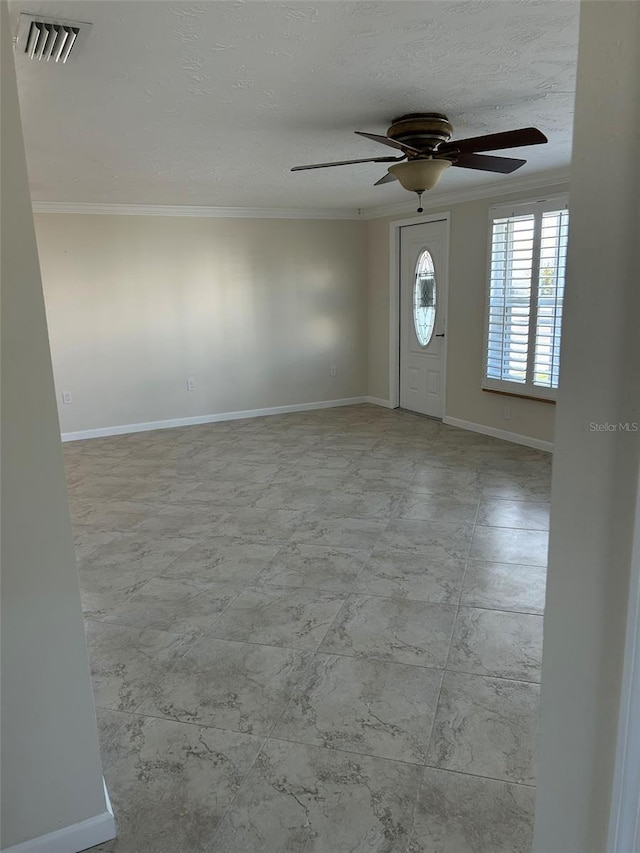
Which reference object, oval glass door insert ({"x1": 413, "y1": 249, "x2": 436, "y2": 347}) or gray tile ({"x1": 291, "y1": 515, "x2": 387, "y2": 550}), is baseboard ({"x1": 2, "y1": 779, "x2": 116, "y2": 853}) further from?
oval glass door insert ({"x1": 413, "y1": 249, "x2": 436, "y2": 347})

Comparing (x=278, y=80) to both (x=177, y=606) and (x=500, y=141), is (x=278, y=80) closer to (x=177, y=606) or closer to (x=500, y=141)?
(x=500, y=141)

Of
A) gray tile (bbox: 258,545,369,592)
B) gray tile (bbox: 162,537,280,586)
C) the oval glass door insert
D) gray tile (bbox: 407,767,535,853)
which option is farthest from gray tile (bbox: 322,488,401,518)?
the oval glass door insert

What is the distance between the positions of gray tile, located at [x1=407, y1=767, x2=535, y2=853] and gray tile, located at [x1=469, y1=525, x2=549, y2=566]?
5.27ft

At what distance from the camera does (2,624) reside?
55.5 inches

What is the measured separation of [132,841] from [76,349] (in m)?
5.16

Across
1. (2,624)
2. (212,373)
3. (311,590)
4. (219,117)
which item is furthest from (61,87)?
(212,373)

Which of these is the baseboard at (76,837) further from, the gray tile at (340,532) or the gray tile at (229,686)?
the gray tile at (340,532)

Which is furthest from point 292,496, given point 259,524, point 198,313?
point 198,313

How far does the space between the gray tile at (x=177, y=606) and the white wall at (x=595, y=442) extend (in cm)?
211

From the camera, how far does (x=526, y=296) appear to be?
5156 millimetres

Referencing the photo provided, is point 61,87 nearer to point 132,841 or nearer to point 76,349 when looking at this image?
point 132,841

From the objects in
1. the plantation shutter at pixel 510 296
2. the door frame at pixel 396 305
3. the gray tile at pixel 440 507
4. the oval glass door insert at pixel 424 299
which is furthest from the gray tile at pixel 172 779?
the oval glass door insert at pixel 424 299

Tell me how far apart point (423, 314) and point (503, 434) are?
1735 millimetres

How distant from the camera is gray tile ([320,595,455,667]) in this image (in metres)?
2.48
